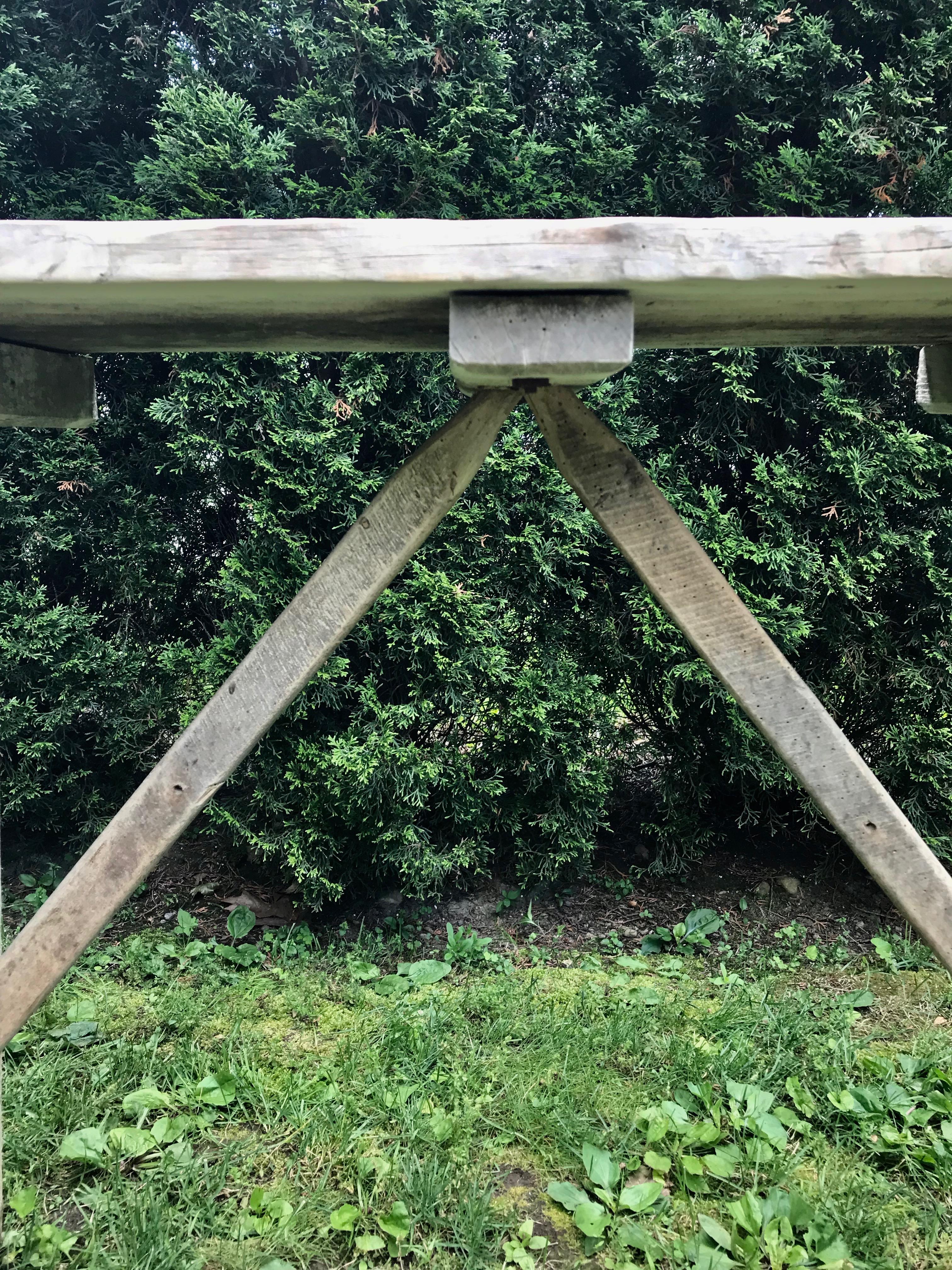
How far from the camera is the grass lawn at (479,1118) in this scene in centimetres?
185

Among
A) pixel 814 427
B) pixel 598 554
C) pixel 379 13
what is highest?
pixel 379 13

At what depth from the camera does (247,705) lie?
163 cm

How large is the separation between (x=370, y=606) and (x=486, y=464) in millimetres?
1708

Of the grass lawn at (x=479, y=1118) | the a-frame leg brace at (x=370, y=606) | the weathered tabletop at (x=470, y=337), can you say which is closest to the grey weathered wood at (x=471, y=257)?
the weathered tabletop at (x=470, y=337)

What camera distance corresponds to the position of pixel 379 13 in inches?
126

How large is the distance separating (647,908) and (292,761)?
1.68m

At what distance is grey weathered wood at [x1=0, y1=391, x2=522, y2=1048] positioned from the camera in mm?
1582

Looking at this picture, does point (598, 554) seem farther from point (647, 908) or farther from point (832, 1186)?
point (832, 1186)

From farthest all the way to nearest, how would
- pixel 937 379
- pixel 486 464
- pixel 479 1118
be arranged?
pixel 486 464, pixel 479 1118, pixel 937 379

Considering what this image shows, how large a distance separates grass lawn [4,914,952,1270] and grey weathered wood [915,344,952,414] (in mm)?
1902

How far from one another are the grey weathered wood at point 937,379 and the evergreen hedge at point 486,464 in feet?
3.52

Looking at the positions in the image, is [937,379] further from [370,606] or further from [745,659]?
[370,606]

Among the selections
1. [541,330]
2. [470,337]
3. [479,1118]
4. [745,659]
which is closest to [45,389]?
[470,337]

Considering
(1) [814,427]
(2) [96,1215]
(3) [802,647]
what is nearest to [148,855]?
(2) [96,1215]
